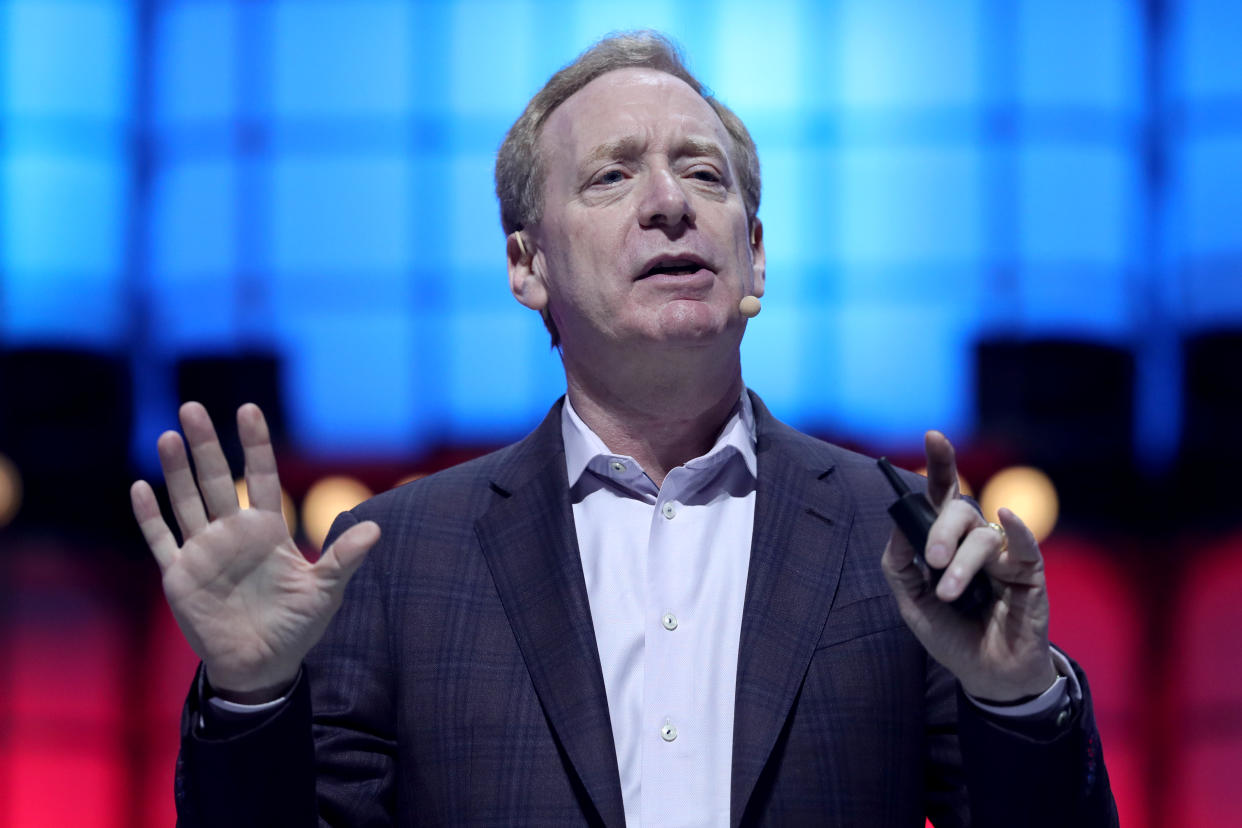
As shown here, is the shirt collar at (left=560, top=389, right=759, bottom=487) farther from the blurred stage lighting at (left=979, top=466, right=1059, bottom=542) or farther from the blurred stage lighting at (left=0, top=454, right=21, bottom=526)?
the blurred stage lighting at (left=0, top=454, right=21, bottom=526)

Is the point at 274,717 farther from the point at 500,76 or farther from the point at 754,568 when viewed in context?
the point at 500,76

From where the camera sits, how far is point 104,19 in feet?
33.2

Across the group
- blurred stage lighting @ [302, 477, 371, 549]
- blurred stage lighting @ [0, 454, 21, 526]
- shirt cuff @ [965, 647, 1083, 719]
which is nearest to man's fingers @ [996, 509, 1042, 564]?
shirt cuff @ [965, 647, 1083, 719]

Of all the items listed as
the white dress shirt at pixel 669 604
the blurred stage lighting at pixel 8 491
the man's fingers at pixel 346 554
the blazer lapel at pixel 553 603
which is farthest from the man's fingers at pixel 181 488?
the blurred stage lighting at pixel 8 491

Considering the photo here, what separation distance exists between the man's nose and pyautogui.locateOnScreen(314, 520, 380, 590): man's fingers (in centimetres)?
71

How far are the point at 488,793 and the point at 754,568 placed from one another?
1.56 ft

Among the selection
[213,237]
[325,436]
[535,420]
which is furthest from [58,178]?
[535,420]

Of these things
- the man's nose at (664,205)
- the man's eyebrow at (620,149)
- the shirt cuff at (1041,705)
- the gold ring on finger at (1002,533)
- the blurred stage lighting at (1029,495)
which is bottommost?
the blurred stage lighting at (1029,495)

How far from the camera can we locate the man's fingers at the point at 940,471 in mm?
1414

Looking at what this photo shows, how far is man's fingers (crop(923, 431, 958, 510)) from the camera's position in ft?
4.64

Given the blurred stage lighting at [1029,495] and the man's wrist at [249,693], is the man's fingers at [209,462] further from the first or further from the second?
the blurred stage lighting at [1029,495]

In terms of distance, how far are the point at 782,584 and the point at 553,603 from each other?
12.7 inches

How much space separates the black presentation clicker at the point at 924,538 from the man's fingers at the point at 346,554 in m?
0.61

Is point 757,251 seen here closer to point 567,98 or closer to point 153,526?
point 567,98
